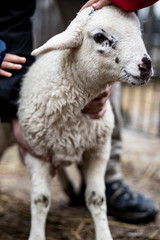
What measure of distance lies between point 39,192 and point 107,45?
0.82 metres

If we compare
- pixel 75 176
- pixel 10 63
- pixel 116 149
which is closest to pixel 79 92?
pixel 10 63

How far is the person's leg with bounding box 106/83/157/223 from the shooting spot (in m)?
2.26

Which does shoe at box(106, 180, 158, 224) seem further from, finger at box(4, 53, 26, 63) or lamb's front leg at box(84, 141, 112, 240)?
finger at box(4, 53, 26, 63)

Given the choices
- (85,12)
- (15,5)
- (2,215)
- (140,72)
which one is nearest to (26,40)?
(15,5)

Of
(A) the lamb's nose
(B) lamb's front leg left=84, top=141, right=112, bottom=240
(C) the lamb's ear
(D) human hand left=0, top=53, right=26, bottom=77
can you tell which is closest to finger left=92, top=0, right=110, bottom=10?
(C) the lamb's ear

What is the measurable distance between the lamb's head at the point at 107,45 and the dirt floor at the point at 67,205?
3.20 feet

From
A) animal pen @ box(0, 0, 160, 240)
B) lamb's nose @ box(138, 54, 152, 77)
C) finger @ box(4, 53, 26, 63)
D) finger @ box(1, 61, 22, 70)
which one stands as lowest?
animal pen @ box(0, 0, 160, 240)

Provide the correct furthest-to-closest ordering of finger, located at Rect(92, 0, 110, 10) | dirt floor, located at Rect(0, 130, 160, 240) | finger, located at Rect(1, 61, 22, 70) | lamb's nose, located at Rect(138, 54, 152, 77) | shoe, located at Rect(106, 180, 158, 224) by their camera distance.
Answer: shoe, located at Rect(106, 180, 158, 224)
dirt floor, located at Rect(0, 130, 160, 240)
finger, located at Rect(1, 61, 22, 70)
finger, located at Rect(92, 0, 110, 10)
lamb's nose, located at Rect(138, 54, 152, 77)

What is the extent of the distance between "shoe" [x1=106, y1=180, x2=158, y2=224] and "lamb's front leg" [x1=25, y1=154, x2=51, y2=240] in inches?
26.4

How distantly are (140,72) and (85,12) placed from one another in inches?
15.7

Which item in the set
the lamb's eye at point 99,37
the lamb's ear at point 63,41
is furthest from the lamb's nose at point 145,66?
the lamb's ear at point 63,41

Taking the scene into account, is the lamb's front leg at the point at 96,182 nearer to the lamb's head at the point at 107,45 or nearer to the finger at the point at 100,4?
the lamb's head at the point at 107,45

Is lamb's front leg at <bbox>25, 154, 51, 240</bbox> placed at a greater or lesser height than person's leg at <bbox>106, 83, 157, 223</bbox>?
greater

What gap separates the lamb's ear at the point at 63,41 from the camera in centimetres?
147
